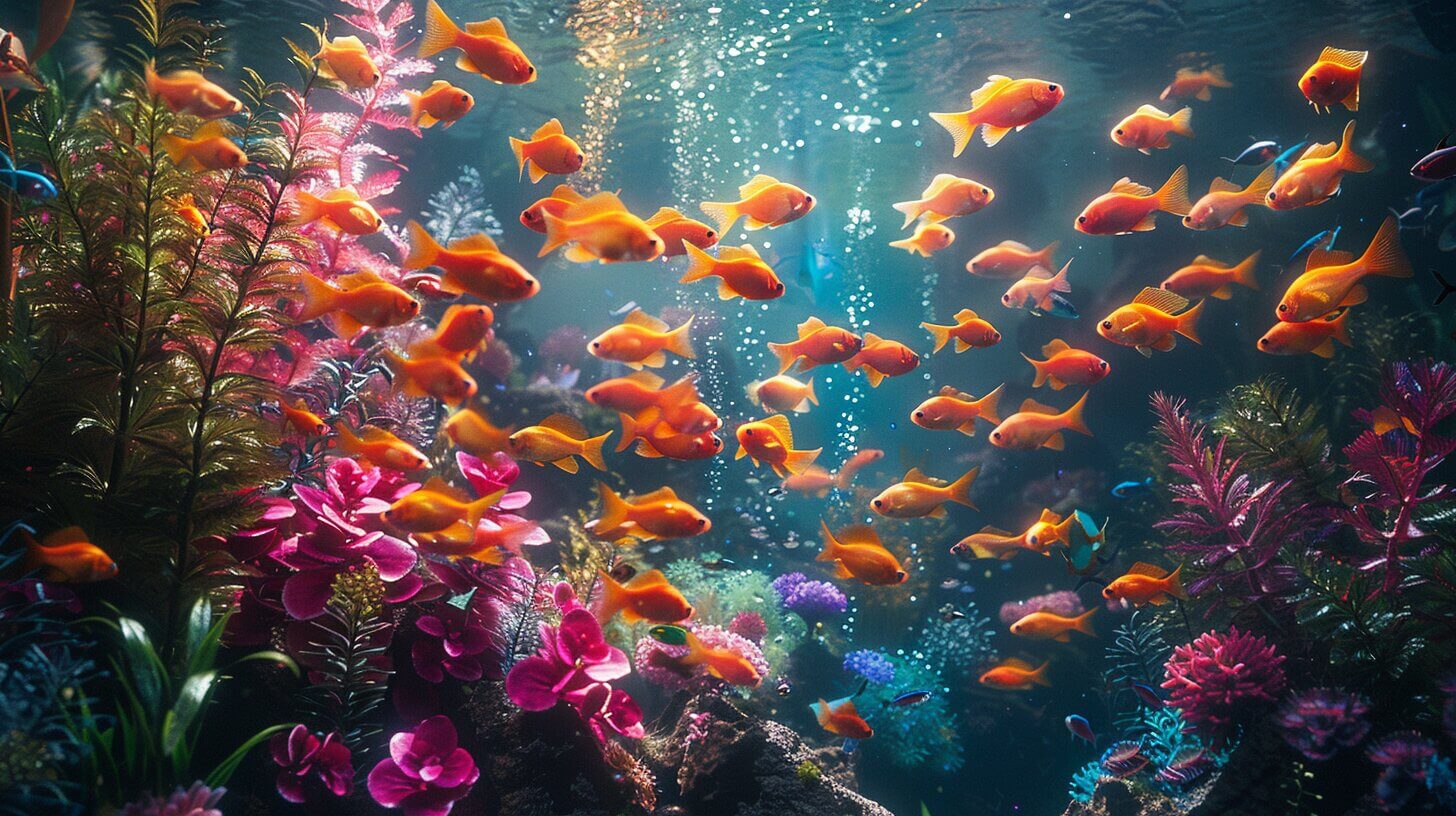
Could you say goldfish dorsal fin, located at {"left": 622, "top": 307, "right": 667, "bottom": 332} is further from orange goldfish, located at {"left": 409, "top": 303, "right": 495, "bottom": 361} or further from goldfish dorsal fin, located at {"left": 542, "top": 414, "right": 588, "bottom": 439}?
orange goldfish, located at {"left": 409, "top": 303, "right": 495, "bottom": 361}

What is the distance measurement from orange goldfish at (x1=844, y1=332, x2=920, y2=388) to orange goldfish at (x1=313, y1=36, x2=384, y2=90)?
162 inches

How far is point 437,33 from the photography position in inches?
172

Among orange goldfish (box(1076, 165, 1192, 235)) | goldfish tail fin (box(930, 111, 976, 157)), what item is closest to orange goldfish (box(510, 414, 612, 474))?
goldfish tail fin (box(930, 111, 976, 157))

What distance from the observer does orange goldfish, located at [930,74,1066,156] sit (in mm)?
4625

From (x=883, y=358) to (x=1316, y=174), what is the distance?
3.45m

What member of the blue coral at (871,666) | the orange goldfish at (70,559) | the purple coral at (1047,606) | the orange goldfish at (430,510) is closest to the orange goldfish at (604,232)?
the orange goldfish at (430,510)

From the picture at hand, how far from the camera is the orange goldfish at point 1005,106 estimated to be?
4625mm

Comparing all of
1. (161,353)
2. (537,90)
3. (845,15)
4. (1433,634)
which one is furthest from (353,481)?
(537,90)

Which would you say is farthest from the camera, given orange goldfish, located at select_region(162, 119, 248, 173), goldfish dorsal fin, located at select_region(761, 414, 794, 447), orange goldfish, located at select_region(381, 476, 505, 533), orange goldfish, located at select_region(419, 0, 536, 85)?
→ goldfish dorsal fin, located at select_region(761, 414, 794, 447)

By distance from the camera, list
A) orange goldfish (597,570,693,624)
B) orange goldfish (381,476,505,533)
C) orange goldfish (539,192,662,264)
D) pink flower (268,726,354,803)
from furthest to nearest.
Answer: orange goldfish (597,570,693,624) < orange goldfish (539,192,662,264) < orange goldfish (381,476,505,533) < pink flower (268,726,354,803)

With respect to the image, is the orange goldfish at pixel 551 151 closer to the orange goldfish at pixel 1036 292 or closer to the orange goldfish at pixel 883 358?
the orange goldfish at pixel 883 358

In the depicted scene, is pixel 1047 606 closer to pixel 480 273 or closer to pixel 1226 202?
pixel 1226 202

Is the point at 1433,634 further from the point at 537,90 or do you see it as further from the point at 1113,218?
the point at 537,90

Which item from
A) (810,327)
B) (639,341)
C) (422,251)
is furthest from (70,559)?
(810,327)
